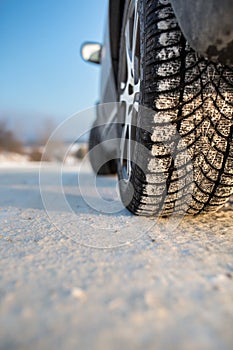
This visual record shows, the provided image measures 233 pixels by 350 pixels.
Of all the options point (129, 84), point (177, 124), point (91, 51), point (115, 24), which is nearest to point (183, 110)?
point (177, 124)

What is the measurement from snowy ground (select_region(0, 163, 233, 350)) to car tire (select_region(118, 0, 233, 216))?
0.46 ft

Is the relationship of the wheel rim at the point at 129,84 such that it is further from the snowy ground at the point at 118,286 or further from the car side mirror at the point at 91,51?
the car side mirror at the point at 91,51

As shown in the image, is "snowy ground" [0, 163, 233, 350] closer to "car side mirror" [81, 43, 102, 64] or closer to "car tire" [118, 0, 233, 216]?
"car tire" [118, 0, 233, 216]

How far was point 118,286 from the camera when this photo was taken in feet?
1.99

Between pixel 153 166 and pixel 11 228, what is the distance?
63 cm

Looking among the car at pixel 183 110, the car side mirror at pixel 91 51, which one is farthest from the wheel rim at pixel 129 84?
the car side mirror at pixel 91 51

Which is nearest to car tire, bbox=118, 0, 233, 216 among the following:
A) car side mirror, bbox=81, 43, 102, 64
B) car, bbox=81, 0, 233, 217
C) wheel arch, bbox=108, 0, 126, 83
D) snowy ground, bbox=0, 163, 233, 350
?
car, bbox=81, 0, 233, 217

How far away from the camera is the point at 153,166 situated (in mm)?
940

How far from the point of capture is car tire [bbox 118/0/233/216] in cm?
82

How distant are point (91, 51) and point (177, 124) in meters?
2.22

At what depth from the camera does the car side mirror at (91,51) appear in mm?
2706

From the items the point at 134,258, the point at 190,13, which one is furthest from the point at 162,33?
the point at 134,258

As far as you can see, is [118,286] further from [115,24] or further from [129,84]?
[115,24]

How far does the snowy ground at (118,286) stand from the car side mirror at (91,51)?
2.20 meters
